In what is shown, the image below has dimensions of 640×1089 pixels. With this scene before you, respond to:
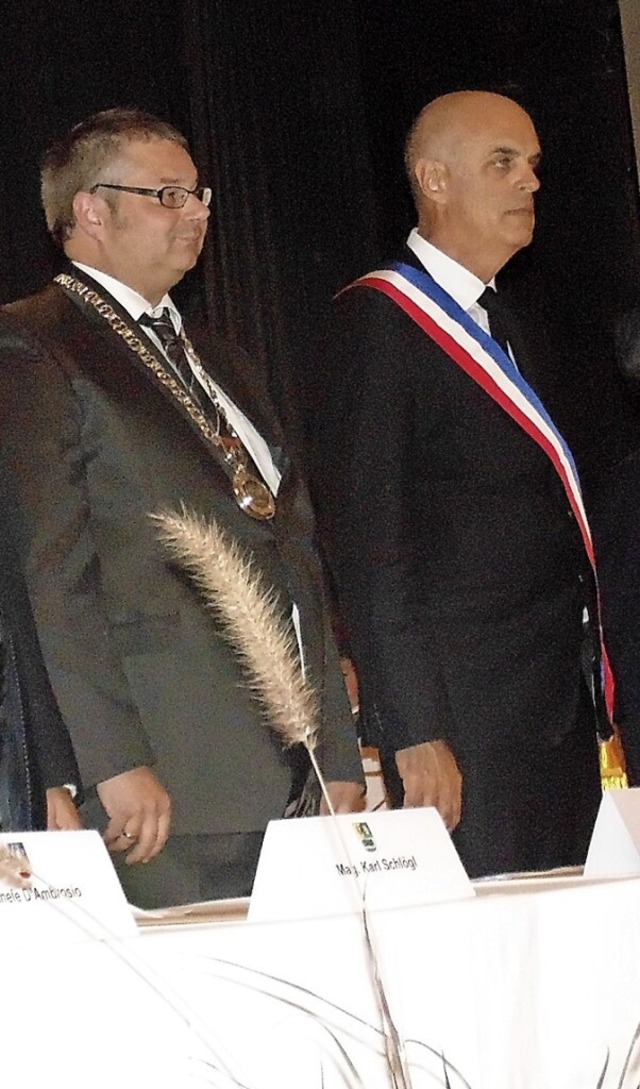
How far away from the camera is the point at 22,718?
1.62 m

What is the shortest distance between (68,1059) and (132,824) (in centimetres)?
90

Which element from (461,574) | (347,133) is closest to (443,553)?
(461,574)

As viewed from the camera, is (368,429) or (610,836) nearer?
(610,836)

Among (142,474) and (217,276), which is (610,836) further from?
(217,276)

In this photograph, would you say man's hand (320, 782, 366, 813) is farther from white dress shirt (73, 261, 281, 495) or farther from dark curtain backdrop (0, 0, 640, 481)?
dark curtain backdrop (0, 0, 640, 481)

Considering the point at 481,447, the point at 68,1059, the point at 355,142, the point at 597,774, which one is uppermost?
the point at 355,142

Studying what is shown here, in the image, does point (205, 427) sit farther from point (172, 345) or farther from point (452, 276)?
point (452, 276)

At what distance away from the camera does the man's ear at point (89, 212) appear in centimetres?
213

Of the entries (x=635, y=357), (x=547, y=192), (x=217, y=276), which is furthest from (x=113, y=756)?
(x=547, y=192)

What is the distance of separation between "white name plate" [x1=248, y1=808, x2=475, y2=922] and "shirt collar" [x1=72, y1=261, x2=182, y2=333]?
3.49 feet

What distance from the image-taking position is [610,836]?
125cm

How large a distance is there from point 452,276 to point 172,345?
49 cm

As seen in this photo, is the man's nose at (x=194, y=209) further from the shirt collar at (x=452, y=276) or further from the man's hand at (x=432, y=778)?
the man's hand at (x=432, y=778)

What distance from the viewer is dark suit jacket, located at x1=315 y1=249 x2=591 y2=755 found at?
204cm
